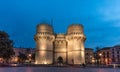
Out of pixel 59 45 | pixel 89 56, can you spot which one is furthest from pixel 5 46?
pixel 89 56

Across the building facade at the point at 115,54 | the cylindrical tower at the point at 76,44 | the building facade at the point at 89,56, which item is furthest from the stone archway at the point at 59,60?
the building facade at the point at 115,54

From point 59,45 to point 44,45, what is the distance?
10030mm

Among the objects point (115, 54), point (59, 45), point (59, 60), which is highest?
point (59, 45)

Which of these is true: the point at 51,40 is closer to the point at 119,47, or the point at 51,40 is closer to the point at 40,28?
the point at 40,28

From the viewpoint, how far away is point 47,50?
118 meters

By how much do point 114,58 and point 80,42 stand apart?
188ft

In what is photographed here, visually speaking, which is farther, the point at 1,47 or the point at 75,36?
the point at 75,36

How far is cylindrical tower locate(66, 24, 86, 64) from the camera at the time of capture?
385 feet

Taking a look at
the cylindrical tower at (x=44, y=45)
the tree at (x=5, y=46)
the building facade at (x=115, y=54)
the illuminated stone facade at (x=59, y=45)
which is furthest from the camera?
the building facade at (x=115, y=54)

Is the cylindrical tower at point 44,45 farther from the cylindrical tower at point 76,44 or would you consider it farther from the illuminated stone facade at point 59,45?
the cylindrical tower at point 76,44

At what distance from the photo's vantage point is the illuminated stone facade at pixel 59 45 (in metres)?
117

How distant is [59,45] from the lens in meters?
125

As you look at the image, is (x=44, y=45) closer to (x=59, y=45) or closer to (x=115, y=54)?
(x=59, y=45)

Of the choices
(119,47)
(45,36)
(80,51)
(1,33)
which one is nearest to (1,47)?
(1,33)
